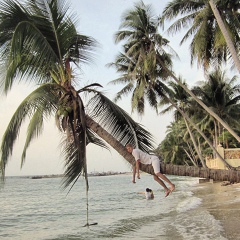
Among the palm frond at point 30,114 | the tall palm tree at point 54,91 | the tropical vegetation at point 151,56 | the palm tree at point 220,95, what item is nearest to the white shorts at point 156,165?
the tall palm tree at point 54,91

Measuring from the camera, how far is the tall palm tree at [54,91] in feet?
21.8

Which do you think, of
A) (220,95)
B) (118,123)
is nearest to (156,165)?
(118,123)

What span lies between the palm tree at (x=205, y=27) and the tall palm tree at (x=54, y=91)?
24.0 feet

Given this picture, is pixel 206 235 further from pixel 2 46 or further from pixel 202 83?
pixel 202 83

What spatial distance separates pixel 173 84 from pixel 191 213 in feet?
53.0

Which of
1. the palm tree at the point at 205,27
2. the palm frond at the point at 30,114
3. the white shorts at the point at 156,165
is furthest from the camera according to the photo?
the palm tree at the point at 205,27

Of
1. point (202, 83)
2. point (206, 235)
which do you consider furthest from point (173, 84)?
point (206, 235)

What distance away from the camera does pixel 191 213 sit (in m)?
16.1

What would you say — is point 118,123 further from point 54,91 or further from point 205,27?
point 205,27

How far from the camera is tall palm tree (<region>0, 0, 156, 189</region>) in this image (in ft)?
21.8

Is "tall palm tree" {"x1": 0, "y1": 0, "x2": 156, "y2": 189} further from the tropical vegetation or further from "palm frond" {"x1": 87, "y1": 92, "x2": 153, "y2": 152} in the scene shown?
the tropical vegetation

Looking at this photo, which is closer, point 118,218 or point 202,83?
point 118,218

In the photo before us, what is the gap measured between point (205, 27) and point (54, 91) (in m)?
9.30

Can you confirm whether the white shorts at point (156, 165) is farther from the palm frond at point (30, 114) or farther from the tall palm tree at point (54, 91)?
the palm frond at point (30, 114)
